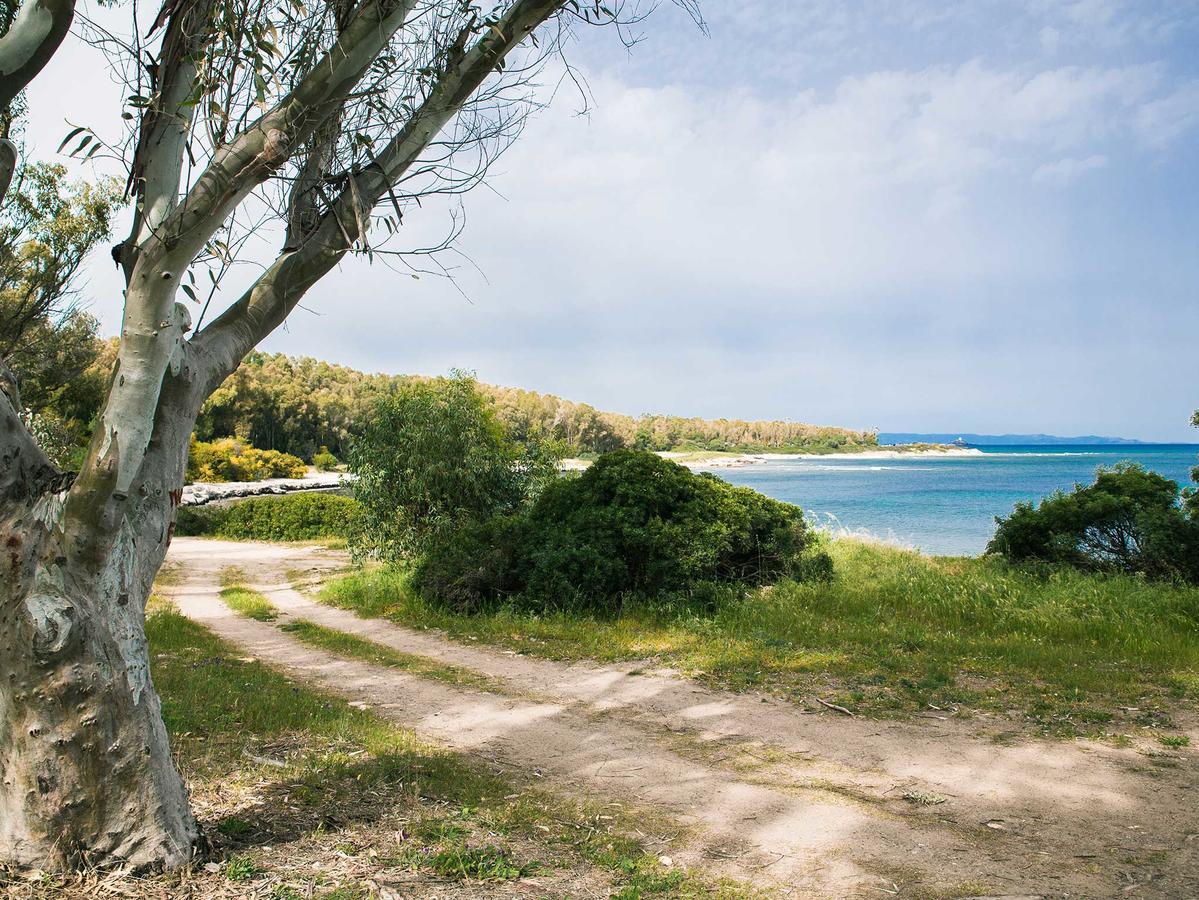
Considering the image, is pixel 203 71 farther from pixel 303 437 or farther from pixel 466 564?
pixel 303 437

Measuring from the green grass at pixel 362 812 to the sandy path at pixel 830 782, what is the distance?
1.18 ft

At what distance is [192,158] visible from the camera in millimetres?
3275

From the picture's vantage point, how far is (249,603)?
41.7 ft

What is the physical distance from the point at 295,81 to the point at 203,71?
21.9 inches

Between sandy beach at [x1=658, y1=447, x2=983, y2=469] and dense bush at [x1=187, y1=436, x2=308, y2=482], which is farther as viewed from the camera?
sandy beach at [x1=658, y1=447, x2=983, y2=469]

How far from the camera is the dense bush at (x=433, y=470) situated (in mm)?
13789

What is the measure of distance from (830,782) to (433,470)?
993cm

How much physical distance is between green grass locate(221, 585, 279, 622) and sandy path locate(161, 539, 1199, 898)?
4.21 meters

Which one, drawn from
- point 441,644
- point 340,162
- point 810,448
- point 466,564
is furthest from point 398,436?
point 810,448

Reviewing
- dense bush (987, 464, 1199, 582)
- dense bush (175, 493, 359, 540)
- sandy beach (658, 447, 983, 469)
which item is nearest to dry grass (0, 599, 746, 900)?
dense bush (987, 464, 1199, 582)

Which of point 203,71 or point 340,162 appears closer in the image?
point 203,71

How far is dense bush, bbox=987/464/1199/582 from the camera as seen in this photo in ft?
35.8

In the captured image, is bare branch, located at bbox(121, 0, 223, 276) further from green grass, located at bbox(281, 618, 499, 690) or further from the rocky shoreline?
the rocky shoreline

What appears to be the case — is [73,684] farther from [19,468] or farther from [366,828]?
[366,828]
